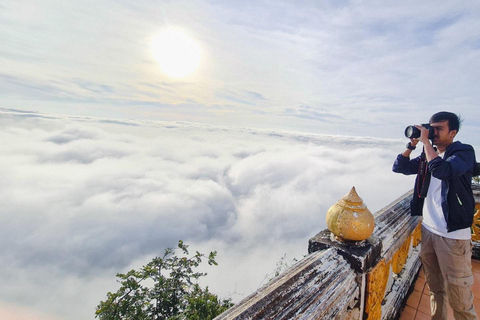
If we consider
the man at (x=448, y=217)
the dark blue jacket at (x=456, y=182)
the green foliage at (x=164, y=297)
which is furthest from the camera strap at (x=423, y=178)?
the green foliage at (x=164, y=297)

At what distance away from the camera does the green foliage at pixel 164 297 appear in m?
3.70

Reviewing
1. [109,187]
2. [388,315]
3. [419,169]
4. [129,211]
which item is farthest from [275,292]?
[109,187]

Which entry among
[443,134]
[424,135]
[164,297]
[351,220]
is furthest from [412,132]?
[164,297]

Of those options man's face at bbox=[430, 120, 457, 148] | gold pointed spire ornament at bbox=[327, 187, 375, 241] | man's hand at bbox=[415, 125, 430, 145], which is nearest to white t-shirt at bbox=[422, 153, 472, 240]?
man's face at bbox=[430, 120, 457, 148]

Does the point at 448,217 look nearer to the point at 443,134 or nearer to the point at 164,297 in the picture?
the point at 443,134

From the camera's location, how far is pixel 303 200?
162 metres

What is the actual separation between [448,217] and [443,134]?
75cm

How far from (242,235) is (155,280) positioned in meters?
137

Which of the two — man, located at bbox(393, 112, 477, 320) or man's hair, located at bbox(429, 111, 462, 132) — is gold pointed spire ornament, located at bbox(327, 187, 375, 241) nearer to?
man, located at bbox(393, 112, 477, 320)

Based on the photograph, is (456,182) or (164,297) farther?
(164,297)

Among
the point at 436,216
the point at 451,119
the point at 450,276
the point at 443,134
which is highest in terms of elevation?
the point at 451,119

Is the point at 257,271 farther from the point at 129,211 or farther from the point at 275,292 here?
the point at 275,292

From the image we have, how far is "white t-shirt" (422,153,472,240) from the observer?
197cm

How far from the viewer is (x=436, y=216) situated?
211 centimetres
